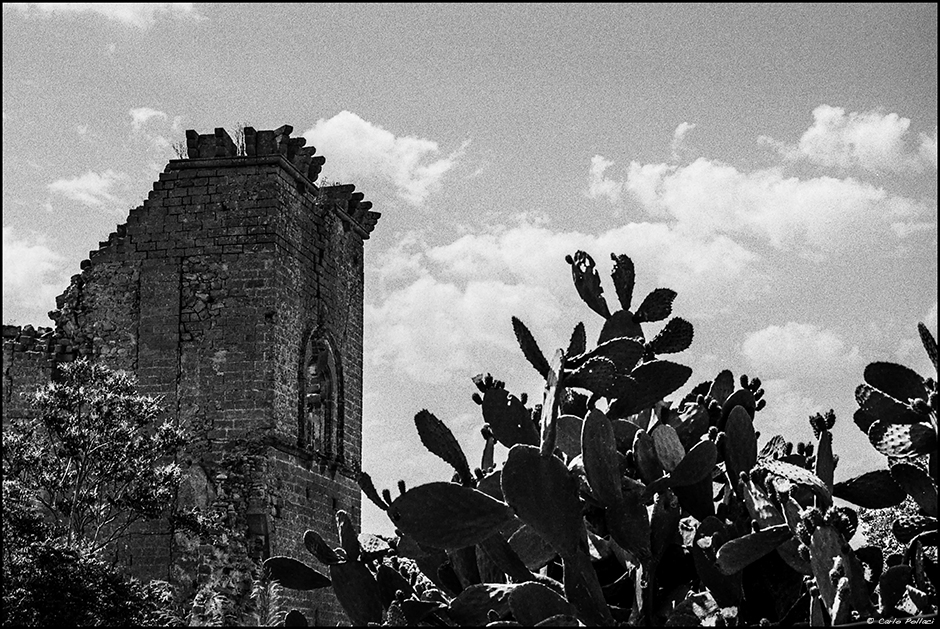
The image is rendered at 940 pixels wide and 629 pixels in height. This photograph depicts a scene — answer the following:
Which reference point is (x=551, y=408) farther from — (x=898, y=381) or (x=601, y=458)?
(x=898, y=381)

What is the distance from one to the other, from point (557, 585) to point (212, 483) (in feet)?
41.1

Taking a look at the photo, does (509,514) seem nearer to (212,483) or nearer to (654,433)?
(654,433)

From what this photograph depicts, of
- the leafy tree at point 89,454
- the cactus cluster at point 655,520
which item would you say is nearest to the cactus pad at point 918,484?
the cactus cluster at point 655,520

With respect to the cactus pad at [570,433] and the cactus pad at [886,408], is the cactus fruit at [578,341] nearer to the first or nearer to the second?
the cactus pad at [570,433]

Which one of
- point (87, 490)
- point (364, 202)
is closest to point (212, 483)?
point (87, 490)

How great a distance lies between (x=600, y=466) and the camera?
1.96 m

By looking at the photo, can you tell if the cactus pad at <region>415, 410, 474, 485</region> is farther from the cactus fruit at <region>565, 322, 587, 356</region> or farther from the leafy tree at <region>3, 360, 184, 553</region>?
the leafy tree at <region>3, 360, 184, 553</region>

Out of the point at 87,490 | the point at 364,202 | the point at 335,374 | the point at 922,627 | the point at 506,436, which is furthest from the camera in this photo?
the point at 364,202

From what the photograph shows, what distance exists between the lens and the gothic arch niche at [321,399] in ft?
50.6

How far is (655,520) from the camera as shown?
204 centimetres

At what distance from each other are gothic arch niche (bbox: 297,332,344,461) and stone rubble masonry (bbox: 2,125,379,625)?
12 centimetres

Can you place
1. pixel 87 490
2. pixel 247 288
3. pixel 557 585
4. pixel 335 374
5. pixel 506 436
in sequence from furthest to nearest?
pixel 335 374 < pixel 247 288 < pixel 87 490 < pixel 506 436 < pixel 557 585

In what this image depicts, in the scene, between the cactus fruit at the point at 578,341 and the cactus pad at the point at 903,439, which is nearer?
the cactus pad at the point at 903,439

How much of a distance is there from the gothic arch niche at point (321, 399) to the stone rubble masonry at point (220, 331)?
4.5 inches
